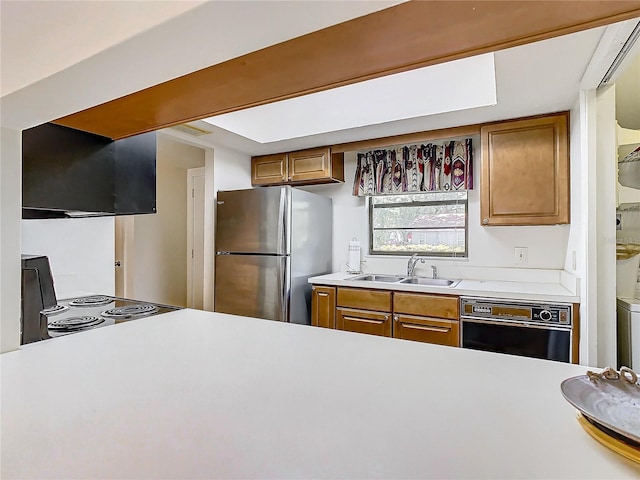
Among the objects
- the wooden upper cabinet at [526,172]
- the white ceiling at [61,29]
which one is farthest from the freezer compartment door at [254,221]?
the white ceiling at [61,29]

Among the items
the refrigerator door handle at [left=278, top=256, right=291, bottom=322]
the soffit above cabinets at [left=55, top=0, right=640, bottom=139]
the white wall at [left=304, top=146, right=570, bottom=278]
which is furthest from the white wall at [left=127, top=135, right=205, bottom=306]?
the soffit above cabinets at [left=55, top=0, right=640, bottom=139]

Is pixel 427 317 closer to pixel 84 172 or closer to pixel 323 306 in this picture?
pixel 323 306

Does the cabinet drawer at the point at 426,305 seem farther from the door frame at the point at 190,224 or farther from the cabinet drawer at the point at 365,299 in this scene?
the door frame at the point at 190,224

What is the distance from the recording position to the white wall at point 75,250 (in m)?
1.82

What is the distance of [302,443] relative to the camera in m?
0.55

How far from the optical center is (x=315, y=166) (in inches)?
128

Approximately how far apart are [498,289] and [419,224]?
1.06m

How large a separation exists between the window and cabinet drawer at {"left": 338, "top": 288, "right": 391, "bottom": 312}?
756 millimetres

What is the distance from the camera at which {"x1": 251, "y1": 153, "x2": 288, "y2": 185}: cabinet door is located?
11.3 ft

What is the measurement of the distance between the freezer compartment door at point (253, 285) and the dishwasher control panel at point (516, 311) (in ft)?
4.56

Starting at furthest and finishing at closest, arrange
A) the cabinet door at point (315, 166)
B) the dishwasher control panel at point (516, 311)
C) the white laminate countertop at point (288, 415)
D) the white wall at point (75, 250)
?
1. the cabinet door at point (315, 166)
2. the dishwasher control panel at point (516, 311)
3. the white wall at point (75, 250)
4. the white laminate countertop at point (288, 415)

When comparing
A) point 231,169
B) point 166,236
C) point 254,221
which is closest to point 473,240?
point 254,221

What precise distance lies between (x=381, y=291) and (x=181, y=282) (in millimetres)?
3059

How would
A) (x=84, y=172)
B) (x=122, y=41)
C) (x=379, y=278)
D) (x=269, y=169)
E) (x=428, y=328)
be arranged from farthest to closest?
(x=269, y=169), (x=379, y=278), (x=428, y=328), (x=84, y=172), (x=122, y=41)
